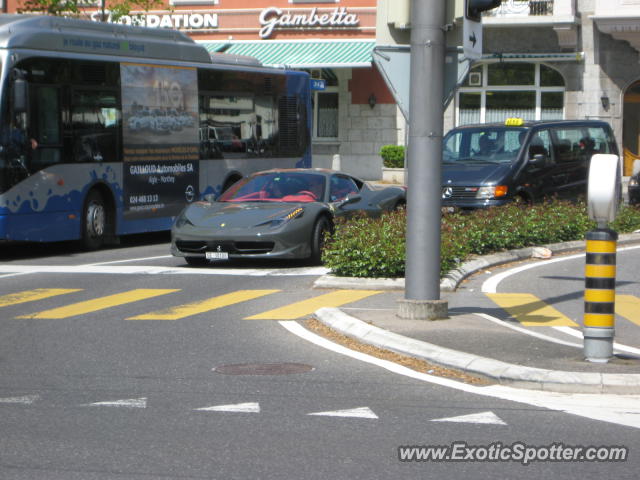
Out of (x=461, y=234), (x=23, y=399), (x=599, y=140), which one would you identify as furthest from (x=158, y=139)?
(x=23, y=399)

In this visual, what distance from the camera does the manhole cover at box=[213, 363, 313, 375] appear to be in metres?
8.48

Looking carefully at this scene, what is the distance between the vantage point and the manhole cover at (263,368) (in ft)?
27.8

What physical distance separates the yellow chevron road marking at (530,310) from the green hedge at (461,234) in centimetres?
121

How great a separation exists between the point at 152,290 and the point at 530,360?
6.15 m

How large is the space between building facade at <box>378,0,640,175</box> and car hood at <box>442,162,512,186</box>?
51.3 ft

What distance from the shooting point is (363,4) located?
3859cm

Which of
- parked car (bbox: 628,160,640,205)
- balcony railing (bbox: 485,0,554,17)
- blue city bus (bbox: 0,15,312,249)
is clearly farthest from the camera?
balcony railing (bbox: 485,0,554,17)

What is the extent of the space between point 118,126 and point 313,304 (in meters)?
8.16

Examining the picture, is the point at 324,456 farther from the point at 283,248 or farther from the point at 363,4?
the point at 363,4

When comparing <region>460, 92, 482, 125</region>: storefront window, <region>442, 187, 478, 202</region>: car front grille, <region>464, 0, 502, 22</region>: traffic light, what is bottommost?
<region>442, 187, 478, 202</region>: car front grille

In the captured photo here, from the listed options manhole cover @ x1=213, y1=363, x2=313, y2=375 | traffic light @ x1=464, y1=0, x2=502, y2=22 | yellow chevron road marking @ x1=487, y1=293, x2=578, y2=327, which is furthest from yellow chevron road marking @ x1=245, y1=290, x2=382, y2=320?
traffic light @ x1=464, y1=0, x2=502, y2=22

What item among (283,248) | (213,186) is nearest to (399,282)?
(283,248)

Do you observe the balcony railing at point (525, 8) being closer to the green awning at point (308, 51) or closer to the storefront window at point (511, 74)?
the storefront window at point (511, 74)

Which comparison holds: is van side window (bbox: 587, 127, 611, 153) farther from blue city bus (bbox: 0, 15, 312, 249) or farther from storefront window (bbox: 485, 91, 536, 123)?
storefront window (bbox: 485, 91, 536, 123)
